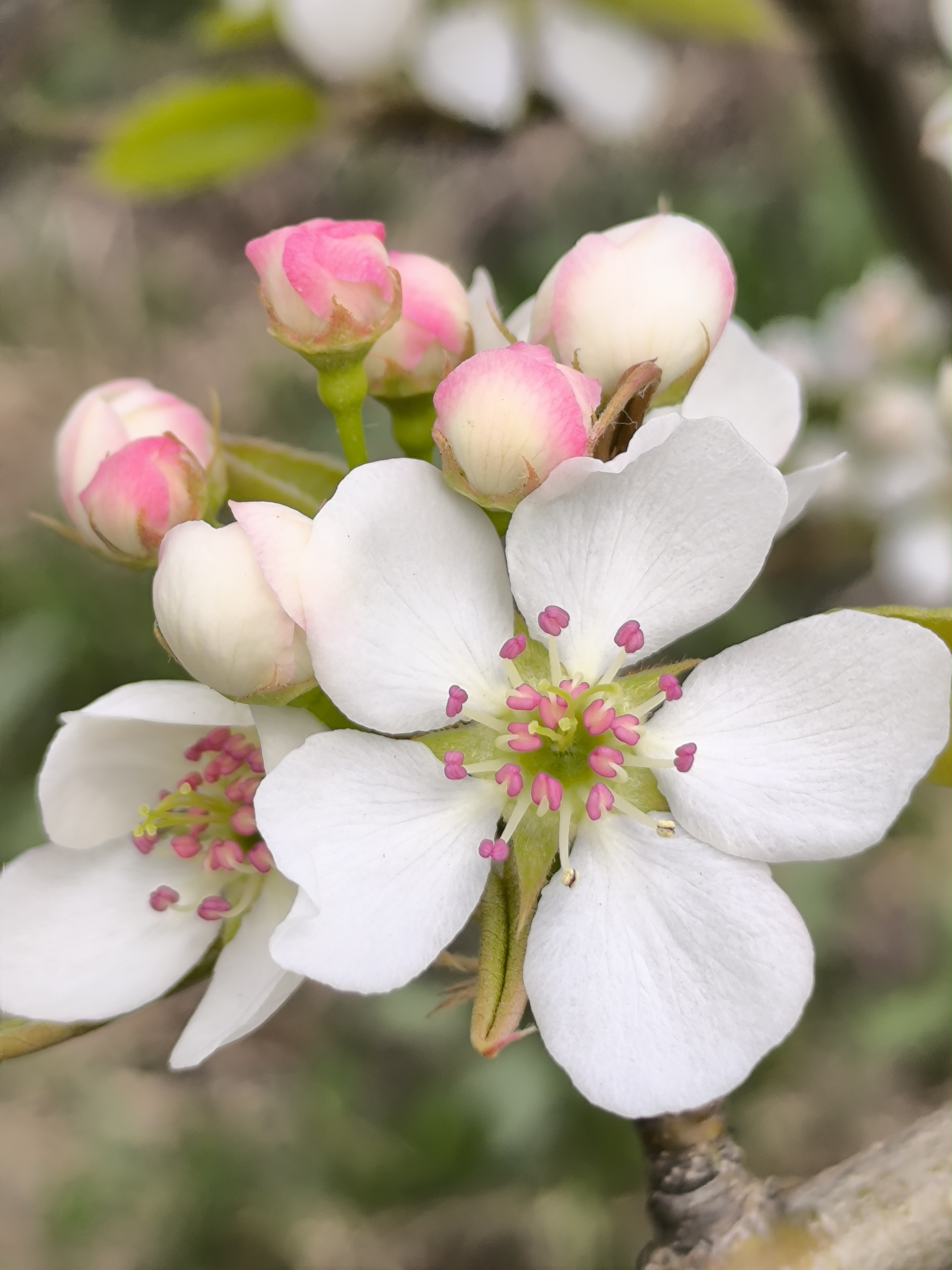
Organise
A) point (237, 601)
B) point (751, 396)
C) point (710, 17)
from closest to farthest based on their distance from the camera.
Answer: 1. point (237, 601)
2. point (751, 396)
3. point (710, 17)

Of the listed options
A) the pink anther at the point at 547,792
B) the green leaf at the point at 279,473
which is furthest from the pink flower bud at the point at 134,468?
the pink anther at the point at 547,792

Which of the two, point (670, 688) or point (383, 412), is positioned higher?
point (670, 688)

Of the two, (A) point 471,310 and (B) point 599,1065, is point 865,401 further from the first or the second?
(B) point 599,1065

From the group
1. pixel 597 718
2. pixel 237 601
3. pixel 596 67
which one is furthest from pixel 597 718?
pixel 596 67

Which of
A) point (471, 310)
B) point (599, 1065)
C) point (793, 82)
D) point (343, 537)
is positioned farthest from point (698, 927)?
point (793, 82)

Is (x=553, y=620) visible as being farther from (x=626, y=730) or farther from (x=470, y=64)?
(x=470, y=64)

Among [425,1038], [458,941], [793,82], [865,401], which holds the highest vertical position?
[793,82]
